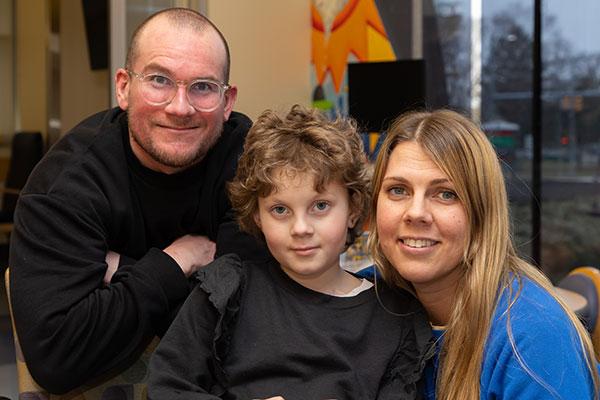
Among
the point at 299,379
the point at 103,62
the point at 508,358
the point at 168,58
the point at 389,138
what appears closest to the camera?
the point at 508,358

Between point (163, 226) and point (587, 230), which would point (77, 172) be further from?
point (587, 230)

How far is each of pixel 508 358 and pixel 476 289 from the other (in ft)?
0.49

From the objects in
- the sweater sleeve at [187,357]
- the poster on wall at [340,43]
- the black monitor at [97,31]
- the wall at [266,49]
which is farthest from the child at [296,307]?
the poster on wall at [340,43]

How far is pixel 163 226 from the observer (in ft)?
6.07

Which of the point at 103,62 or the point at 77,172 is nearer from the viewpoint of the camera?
the point at 77,172

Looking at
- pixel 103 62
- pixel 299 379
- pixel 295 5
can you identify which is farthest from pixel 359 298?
pixel 295 5

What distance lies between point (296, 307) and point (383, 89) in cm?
316

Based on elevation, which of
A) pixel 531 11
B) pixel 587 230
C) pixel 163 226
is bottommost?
Result: pixel 587 230

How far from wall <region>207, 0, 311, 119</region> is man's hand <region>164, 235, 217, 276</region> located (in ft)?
9.51

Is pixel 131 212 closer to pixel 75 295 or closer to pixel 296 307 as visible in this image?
pixel 75 295

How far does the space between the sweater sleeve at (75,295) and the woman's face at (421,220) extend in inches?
20.4

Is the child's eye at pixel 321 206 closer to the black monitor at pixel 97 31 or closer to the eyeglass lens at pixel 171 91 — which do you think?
the eyeglass lens at pixel 171 91

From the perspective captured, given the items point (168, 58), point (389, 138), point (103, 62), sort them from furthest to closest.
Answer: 1. point (103, 62)
2. point (168, 58)
3. point (389, 138)

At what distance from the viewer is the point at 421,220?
142 centimetres
